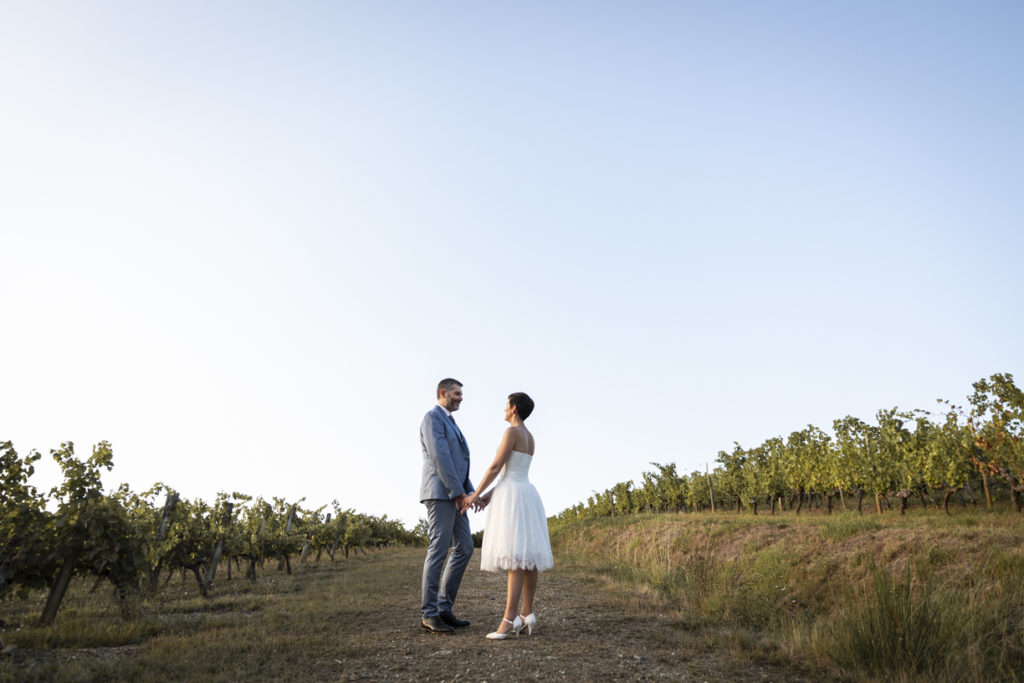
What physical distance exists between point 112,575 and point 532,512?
558cm

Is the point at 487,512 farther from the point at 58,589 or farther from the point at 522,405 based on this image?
the point at 58,589

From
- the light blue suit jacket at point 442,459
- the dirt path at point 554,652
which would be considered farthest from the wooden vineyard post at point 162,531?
the light blue suit jacket at point 442,459

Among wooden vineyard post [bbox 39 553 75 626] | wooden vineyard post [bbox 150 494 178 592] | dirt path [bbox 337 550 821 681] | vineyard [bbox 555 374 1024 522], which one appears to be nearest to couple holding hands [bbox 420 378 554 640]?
dirt path [bbox 337 550 821 681]

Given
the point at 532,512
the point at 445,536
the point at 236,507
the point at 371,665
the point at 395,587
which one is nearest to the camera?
the point at 371,665

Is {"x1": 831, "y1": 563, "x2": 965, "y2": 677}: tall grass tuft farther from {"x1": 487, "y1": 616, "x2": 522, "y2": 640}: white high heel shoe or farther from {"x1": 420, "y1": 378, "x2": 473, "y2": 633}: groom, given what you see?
{"x1": 420, "y1": 378, "x2": 473, "y2": 633}: groom

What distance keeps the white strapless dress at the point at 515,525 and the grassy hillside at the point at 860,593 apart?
5.82 ft

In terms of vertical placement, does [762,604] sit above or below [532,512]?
below

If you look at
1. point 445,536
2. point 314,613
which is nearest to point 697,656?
point 445,536

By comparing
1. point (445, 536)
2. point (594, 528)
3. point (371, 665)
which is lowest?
point (594, 528)

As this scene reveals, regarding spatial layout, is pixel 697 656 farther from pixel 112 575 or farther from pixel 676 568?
pixel 112 575

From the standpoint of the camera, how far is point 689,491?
28703 mm

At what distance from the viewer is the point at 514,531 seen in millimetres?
4598

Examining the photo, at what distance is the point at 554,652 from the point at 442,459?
170cm

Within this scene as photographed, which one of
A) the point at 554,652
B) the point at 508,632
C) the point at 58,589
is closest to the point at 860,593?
the point at 554,652
